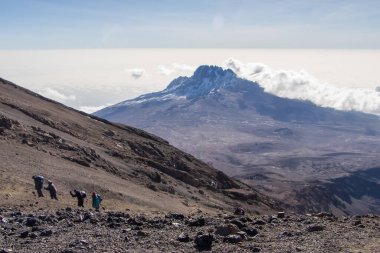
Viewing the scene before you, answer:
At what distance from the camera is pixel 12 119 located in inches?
2015

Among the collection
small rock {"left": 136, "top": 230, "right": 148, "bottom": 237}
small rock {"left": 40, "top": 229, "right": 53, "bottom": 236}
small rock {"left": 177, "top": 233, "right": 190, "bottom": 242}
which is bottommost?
small rock {"left": 40, "top": 229, "right": 53, "bottom": 236}

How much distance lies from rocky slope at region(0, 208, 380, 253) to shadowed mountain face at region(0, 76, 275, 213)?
6.75 m

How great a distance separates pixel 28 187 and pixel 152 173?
2230 centimetres

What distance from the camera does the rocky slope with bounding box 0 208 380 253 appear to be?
1972cm

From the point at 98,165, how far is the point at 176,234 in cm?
3109

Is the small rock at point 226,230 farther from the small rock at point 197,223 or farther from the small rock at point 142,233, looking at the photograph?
the small rock at point 142,233

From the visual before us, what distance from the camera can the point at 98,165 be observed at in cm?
5203

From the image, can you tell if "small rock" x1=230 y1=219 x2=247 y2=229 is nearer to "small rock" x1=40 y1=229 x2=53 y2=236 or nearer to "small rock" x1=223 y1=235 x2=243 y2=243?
"small rock" x1=223 y1=235 x2=243 y2=243

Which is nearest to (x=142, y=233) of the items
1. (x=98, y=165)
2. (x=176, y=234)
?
(x=176, y=234)

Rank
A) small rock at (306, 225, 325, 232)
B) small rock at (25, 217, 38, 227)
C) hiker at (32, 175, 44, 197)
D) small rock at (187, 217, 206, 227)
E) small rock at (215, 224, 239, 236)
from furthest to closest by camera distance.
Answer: hiker at (32, 175, 44, 197) < small rock at (187, 217, 206, 227) < small rock at (25, 217, 38, 227) < small rock at (306, 225, 325, 232) < small rock at (215, 224, 239, 236)

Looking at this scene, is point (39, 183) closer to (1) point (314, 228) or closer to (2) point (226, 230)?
(2) point (226, 230)

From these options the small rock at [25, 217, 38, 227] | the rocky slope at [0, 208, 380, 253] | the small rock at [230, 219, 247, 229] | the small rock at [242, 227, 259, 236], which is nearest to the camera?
the rocky slope at [0, 208, 380, 253]

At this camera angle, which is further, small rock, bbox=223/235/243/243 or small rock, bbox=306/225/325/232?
small rock, bbox=306/225/325/232

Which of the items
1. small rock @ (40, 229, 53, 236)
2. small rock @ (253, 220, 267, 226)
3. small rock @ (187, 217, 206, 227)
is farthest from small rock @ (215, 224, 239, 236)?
small rock @ (40, 229, 53, 236)
